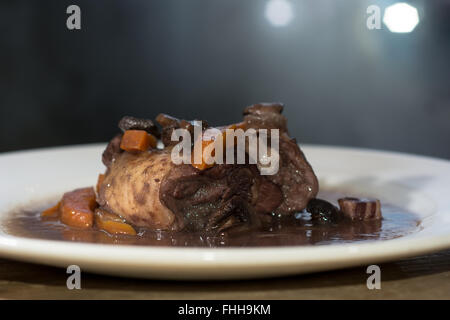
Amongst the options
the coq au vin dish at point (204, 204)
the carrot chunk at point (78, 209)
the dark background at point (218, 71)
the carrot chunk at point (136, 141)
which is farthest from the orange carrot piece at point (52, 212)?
the dark background at point (218, 71)

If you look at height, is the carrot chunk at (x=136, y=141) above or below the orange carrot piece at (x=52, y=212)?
above

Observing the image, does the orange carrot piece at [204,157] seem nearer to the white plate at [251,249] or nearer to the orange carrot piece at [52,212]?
the white plate at [251,249]

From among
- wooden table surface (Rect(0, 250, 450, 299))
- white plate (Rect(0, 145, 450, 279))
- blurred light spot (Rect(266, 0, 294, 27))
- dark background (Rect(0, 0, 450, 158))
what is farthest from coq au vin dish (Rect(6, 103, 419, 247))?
blurred light spot (Rect(266, 0, 294, 27))

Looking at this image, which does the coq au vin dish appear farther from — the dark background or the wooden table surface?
the dark background

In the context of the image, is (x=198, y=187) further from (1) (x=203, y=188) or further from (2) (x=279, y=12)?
(2) (x=279, y=12)

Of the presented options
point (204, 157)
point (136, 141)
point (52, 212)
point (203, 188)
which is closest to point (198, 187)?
point (203, 188)

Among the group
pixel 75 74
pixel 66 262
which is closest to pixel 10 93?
pixel 75 74
